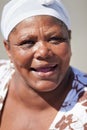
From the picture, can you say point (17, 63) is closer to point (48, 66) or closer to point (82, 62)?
point (48, 66)

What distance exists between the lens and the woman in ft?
3.71

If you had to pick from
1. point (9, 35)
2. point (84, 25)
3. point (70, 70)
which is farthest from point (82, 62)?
point (9, 35)

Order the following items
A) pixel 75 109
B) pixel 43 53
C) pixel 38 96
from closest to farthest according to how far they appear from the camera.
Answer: pixel 43 53
pixel 75 109
pixel 38 96

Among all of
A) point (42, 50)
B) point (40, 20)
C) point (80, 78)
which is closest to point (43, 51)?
point (42, 50)

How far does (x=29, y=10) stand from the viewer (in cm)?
115

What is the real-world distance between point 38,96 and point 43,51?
290 mm

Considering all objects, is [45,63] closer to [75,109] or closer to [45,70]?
[45,70]

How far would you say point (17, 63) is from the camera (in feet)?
3.91

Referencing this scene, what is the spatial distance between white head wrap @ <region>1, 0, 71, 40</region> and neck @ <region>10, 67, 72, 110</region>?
0.81 feet

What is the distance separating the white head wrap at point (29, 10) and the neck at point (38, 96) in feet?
0.81

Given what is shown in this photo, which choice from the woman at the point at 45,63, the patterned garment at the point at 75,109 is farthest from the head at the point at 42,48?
the patterned garment at the point at 75,109

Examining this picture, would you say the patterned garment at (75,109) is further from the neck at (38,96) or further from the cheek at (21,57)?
the cheek at (21,57)

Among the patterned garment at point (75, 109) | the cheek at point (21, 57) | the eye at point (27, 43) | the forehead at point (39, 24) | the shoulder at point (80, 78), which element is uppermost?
the forehead at point (39, 24)

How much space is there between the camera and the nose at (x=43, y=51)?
43.2 inches
